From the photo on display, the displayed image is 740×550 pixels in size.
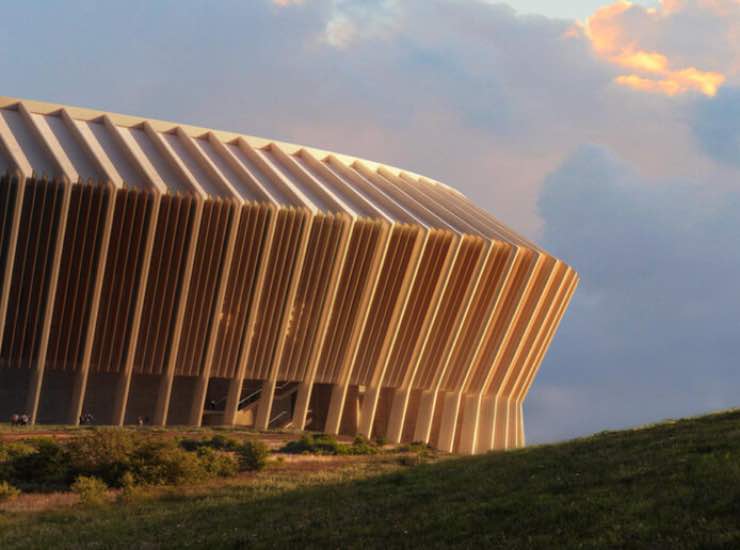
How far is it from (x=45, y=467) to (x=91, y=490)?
8.43 ft

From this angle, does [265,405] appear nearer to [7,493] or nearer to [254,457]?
[254,457]

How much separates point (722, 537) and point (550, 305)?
101 ft

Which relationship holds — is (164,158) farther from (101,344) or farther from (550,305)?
(550,305)

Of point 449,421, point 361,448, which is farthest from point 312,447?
point 449,421

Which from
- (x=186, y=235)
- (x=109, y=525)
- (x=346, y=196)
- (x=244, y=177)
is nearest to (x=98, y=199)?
(x=186, y=235)

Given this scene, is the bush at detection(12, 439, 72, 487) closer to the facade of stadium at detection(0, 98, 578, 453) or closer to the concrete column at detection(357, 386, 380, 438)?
the facade of stadium at detection(0, 98, 578, 453)

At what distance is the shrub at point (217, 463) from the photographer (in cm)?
2042

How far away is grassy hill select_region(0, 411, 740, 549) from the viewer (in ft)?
30.5

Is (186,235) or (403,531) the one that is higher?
(186,235)

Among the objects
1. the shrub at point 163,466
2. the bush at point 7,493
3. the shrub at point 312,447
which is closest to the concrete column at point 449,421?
the shrub at point 312,447

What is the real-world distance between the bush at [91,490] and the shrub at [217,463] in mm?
2548

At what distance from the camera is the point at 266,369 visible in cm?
3106

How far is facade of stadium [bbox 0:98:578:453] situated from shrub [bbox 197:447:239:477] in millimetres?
8179

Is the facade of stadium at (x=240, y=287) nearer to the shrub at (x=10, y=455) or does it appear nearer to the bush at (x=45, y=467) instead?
the shrub at (x=10, y=455)
